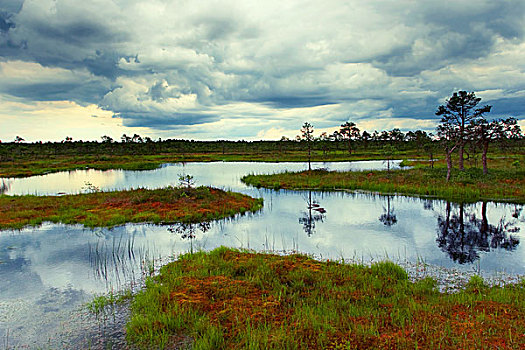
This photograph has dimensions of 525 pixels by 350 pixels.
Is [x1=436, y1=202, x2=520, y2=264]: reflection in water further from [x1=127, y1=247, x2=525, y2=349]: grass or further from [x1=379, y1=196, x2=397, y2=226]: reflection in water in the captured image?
[x1=127, y1=247, x2=525, y2=349]: grass

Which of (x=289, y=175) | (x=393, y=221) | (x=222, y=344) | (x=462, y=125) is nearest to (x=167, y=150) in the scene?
(x=289, y=175)

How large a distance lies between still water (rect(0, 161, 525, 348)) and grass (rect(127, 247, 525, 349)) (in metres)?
2.03

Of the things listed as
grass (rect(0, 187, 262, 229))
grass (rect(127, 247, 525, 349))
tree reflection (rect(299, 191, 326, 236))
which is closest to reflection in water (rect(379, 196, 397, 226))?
tree reflection (rect(299, 191, 326, 236))

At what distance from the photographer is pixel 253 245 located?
15.9 m

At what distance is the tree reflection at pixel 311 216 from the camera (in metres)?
19.2

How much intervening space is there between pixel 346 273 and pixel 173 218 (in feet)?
44.6

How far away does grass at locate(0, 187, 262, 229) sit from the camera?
2077 cm

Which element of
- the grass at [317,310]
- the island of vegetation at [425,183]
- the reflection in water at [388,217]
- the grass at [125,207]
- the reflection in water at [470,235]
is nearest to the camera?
the grass at [317,310]

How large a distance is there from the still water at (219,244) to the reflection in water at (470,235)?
48mm

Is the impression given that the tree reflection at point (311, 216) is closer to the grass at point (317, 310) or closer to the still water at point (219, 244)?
the still water at point (219, 244)

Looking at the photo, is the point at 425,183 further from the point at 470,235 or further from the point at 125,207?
the point at 125,207

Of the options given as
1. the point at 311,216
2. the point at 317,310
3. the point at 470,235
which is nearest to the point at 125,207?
the point at 311,216

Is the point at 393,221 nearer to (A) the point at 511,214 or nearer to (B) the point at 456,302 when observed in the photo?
(A) the point at 511,214

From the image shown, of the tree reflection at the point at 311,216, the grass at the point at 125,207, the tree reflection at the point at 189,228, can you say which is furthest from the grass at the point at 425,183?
the tree reflection at the point at 189,228
